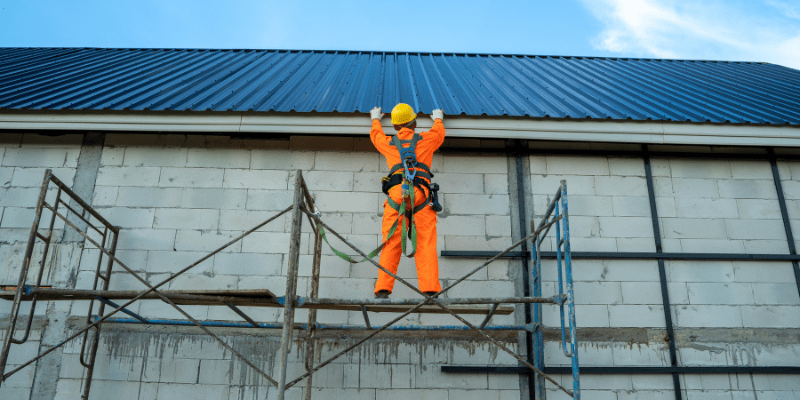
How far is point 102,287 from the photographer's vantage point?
5715 millimetres

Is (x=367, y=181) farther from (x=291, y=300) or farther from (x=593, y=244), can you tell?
(x=593, y=244)

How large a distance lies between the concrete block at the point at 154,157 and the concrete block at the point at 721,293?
6.16 metres

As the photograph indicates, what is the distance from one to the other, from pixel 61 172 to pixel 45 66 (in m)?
3.83

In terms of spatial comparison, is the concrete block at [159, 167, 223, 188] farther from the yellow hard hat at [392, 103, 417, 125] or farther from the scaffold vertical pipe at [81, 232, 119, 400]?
the yellow hard hat at [392, 103, 417, 125]

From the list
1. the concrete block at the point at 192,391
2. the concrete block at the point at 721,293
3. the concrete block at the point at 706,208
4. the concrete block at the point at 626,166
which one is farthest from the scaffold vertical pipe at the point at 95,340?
the concrete block at the point at 706,208

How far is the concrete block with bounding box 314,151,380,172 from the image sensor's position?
6.24 m

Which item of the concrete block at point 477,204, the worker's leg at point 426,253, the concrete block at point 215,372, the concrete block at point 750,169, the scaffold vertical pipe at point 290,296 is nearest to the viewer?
the scaffold vertical pipe at point 290,296

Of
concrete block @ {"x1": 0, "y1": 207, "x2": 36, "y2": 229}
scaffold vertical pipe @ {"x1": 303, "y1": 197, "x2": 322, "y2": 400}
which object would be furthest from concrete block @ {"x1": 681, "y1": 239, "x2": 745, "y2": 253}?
concrete block @ {"x1": 0, "y1": 207, "x2": 36, "y2": 229}

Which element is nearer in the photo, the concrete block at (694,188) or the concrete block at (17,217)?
the concrete block at (17,217)

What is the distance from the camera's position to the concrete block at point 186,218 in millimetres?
5961

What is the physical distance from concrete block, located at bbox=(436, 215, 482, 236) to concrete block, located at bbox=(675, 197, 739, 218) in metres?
2.18

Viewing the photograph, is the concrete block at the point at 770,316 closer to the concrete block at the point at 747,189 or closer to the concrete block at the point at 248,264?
the concrete block at the point at 747,189

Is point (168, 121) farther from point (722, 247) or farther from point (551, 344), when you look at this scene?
point (722, 247)

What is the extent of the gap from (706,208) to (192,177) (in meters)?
6.21
